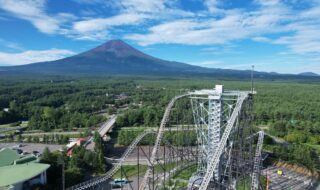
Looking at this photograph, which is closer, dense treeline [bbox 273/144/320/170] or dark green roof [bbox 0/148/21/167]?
dark green roof [bbox 0/148/21/167]

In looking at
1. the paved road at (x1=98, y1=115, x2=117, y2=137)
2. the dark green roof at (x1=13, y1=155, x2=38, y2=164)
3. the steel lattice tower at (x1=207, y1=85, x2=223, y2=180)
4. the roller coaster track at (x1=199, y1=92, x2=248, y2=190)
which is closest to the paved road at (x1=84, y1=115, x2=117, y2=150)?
the paved road at (x1=98, y1=115, x2=117, y2=137)

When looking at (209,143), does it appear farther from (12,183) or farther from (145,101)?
(145,101)

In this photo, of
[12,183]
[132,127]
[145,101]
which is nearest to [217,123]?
[12,183]

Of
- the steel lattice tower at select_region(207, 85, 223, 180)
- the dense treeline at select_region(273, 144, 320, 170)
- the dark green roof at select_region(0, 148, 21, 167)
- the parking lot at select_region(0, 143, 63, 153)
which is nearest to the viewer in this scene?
the steel lattice tower at select_region(207, 85, 223, 180)

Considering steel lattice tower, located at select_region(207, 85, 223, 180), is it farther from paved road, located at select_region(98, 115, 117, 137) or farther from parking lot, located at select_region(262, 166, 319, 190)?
paved road, located at select_region(98, 115, 117, 137)

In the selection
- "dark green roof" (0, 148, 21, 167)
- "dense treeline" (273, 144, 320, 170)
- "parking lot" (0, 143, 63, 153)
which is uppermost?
"dark green roof" (0, 148, 21, 167)

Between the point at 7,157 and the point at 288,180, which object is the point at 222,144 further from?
the point at 7,157

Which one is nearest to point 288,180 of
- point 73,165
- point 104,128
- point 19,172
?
point 73,165

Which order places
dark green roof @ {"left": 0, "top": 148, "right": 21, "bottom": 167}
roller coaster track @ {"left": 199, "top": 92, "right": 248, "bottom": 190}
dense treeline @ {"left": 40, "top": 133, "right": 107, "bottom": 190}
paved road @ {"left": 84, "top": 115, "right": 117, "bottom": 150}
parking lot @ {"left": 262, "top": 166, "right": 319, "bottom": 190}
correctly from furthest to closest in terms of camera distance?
paved road @ {"left": 84, "top": 115, "right": 117, "bottom": 150} < parking lot @ {"left": 262, "top": 166, "right": 319, "bottom": 190} < dark green roof @ {"left": 0, "top": 148, "right": 21, "bottom": 167} < dense treeline @ {"left": 40, "top": 133, "right": 107, "bottom": 190} < roller coaster track @ {"left": 199, "top": 92, "right": 248, "bottom": 190}

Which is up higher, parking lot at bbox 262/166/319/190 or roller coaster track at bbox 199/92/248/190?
roller coaster track at bbox 199/92/248/190
